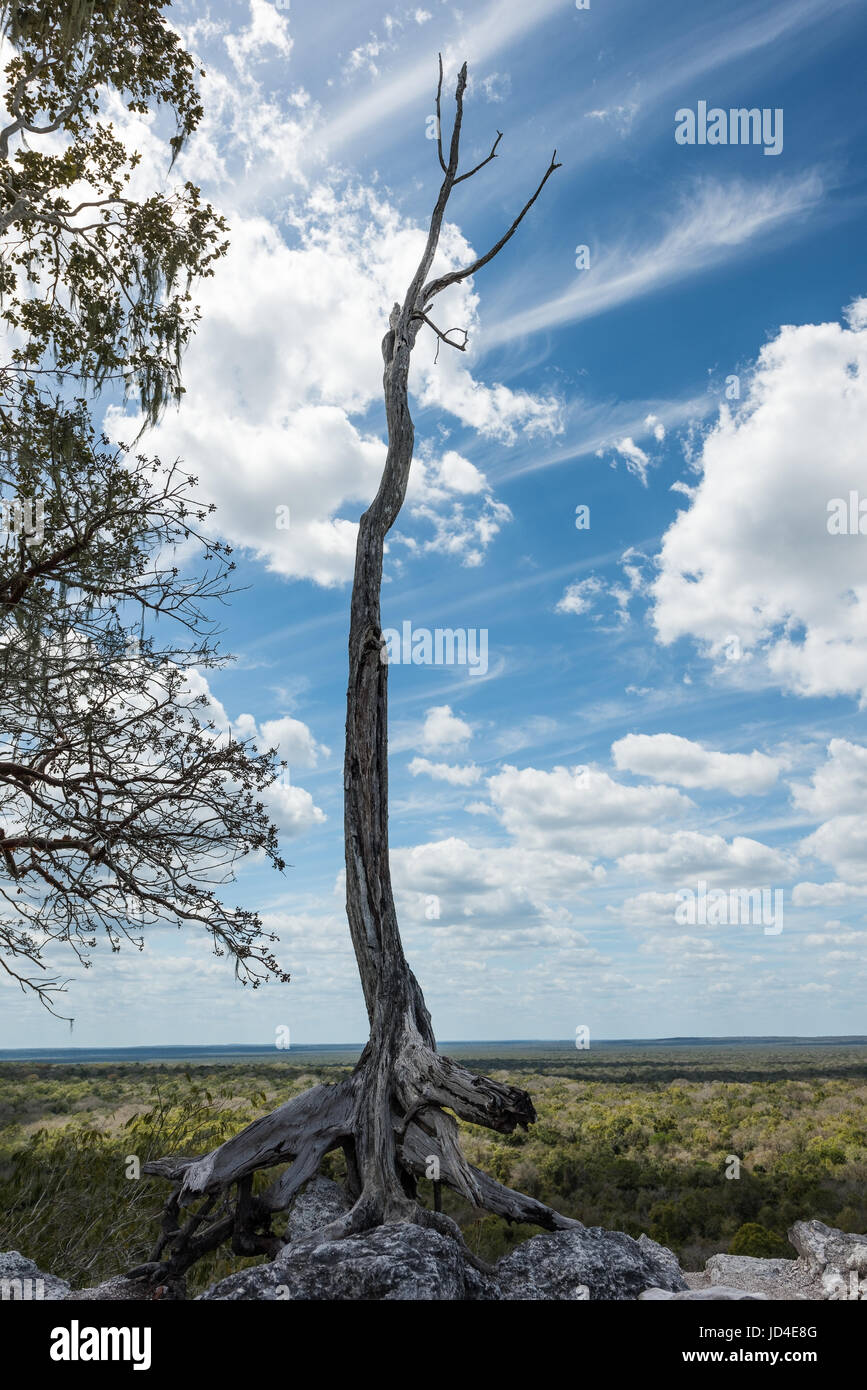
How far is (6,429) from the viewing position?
7.66 m

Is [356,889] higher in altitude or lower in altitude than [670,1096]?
higher

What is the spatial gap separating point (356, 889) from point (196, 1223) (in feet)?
7.75

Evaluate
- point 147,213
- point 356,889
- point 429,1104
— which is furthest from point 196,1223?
point 147,213

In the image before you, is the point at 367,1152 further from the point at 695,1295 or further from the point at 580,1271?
the point at 695,1295

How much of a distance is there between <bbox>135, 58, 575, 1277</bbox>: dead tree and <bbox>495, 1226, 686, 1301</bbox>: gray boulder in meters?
0.38

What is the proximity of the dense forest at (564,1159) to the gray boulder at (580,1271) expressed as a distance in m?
1.58

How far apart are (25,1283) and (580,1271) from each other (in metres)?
3.36

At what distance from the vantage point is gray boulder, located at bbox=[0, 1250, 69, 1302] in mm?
5434

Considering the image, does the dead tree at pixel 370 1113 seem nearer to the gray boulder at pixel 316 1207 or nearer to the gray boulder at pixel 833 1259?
the gray boulder at pixel 316 1207

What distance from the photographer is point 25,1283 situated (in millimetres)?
5559

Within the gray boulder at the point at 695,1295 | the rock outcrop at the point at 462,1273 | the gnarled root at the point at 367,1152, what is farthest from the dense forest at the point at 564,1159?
the gray boulder at the point at 695,1295

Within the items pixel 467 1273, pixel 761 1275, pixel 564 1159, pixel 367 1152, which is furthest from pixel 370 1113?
pixel 564 1159

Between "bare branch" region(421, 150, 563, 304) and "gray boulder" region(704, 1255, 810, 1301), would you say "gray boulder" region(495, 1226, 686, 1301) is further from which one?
"bare branch" region(421, 150, 563, 304)
